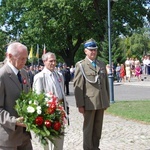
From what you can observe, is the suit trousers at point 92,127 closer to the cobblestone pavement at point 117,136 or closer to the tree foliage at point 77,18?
the cobblestone pavement at point 117,136

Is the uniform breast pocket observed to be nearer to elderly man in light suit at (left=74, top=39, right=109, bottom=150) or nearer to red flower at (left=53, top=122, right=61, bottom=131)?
elderly man in light suit at (left=74, top=39, right=109, bottom=150)

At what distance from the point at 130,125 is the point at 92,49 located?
4246 millimetres

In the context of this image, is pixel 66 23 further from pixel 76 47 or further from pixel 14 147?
pixel 14 147

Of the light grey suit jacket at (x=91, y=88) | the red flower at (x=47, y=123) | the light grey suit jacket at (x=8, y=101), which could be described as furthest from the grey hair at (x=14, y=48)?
the light grey suit jacket at (x=91, y=88)

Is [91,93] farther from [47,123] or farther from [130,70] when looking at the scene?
[130,70]

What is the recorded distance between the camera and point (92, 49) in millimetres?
6297

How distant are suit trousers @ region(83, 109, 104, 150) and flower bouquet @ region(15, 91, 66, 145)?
8.57ft

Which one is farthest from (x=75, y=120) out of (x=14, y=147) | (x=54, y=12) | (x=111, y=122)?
(x=54, y=12)

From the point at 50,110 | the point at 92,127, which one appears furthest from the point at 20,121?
the point at 92,127

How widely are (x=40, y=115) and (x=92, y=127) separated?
9.57 feet

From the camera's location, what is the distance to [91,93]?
21.1 ft

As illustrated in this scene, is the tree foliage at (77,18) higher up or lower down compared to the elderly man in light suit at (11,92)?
higher up

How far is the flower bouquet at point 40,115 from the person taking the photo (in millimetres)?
3691

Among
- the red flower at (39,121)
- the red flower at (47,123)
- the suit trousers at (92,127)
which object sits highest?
the red flower at (39,121)
